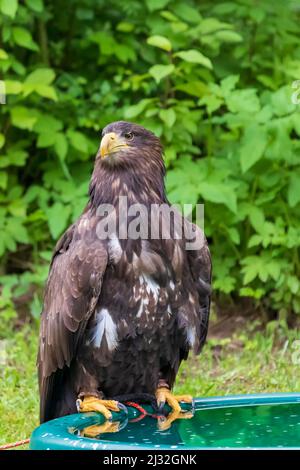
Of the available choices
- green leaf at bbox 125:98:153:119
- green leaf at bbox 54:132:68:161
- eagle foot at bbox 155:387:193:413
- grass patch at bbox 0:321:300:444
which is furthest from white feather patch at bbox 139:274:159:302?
green leaf at bbox 54:132:68:161

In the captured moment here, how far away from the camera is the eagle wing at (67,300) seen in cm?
447

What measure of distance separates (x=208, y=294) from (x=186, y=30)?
2810mm

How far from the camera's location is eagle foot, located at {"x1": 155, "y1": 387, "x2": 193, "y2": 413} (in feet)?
15.0

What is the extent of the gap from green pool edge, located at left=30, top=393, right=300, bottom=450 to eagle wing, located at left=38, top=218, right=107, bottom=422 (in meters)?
0.38

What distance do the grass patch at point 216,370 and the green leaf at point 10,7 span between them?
2.02 m

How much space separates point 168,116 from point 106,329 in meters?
2.65

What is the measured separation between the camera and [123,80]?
7.79 meters

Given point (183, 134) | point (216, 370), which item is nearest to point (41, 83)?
point (183, 134)

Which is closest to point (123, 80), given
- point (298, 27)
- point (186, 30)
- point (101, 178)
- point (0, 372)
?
point (186, 30)

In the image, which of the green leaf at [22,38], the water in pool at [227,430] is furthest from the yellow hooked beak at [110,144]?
the green leaf at [22,38]

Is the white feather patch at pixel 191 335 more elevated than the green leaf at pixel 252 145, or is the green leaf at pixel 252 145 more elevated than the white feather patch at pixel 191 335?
the green leaf at pixel 252 145

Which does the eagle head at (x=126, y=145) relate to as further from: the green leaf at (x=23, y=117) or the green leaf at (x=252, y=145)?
the green leaf at (x=23, y=117)

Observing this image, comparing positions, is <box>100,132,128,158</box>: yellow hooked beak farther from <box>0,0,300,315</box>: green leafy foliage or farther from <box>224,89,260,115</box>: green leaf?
<box>224,89,260,115</box>: green leaf

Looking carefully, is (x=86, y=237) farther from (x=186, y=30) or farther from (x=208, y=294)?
(x=186, y=30)
